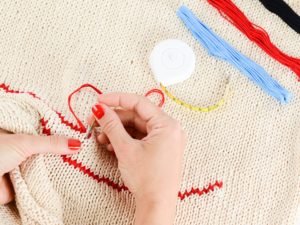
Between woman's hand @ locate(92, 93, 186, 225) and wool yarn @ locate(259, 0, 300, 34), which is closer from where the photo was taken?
woman's hand @ locate(92, 93, 186, 225)

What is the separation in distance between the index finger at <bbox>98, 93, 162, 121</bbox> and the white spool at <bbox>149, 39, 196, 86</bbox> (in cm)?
12

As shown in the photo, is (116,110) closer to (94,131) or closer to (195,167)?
(94,131)

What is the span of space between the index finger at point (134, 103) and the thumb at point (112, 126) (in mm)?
24

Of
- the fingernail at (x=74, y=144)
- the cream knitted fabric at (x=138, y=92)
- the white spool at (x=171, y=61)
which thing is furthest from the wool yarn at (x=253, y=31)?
the fingernail at (x=74, y=144)

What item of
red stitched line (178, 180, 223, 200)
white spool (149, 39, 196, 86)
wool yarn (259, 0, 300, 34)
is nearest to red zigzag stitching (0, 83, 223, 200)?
red stitched line (178, 180, 223, 200)

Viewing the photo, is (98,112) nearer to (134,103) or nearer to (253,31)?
(134,103)

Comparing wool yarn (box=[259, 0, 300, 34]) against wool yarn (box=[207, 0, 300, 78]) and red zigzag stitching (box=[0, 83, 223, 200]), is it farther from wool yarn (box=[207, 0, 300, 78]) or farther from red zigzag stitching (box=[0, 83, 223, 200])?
red zigzag stitching (box=[0, 83, 223, 200])

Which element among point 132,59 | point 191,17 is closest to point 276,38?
point 191,17

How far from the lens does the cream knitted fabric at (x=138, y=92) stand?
2.97 ft

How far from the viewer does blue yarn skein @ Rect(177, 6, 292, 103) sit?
0.99 m

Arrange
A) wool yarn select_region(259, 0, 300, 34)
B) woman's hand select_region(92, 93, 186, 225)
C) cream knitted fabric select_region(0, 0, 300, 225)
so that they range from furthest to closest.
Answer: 1. wool yarn select_region(259, 0, 300, 34)
2. cream knitted fabric select_region(0, 0, 300, 225)
3. woman's hand select_region(92, 93, 186, 225)

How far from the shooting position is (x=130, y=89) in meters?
0.98

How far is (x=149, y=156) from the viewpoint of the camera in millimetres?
801

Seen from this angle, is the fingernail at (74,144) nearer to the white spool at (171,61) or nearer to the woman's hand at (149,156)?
the woman's hand at (149,156)
